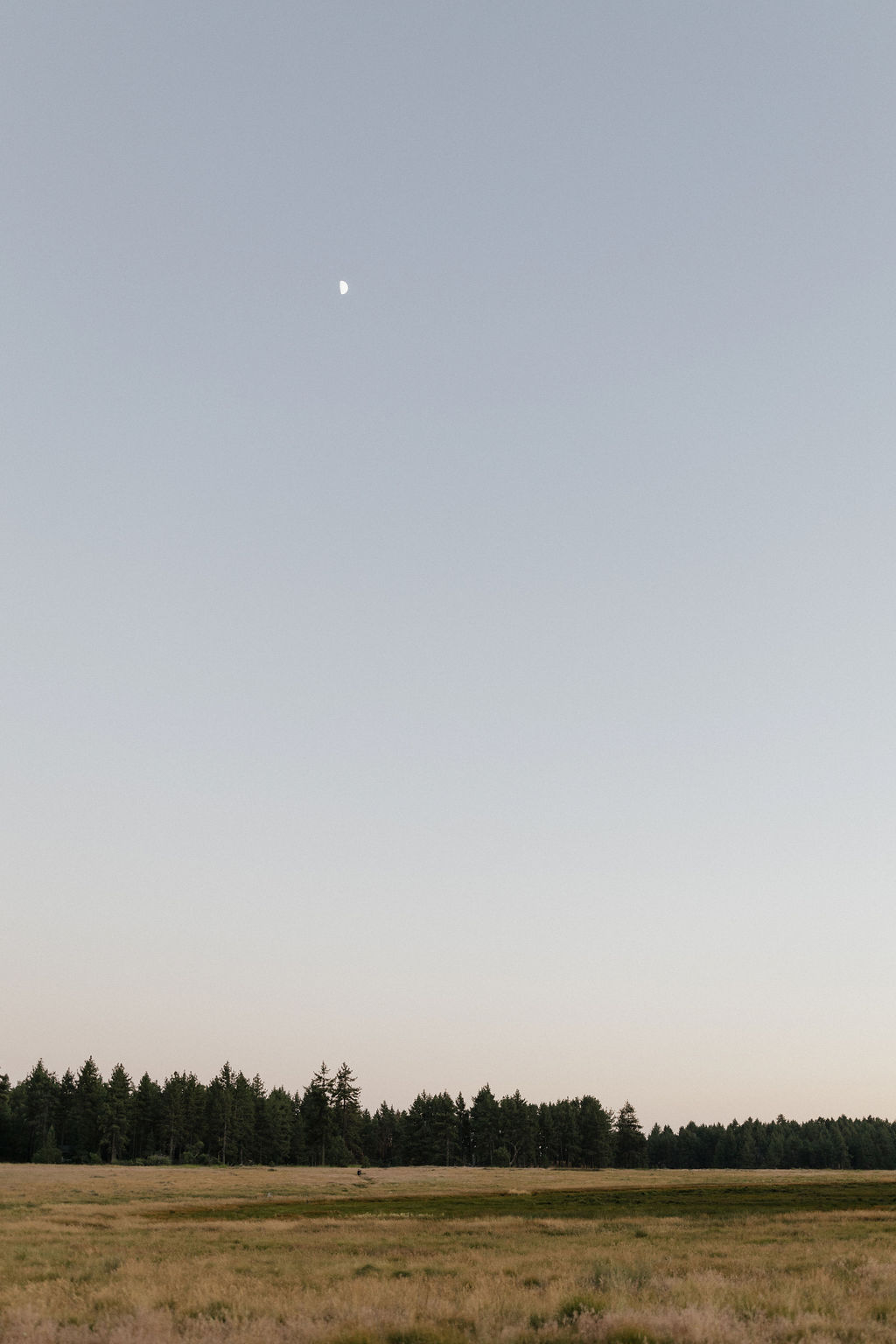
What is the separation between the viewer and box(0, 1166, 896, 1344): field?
12797 millimetres

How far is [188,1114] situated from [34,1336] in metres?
142

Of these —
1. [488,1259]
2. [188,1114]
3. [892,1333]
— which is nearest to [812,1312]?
[892,1333]

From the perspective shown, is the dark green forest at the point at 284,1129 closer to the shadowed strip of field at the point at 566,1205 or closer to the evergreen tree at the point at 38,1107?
the evergreen tree at the point at 38,1107

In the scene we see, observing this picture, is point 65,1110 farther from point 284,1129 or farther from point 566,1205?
point 566,1205

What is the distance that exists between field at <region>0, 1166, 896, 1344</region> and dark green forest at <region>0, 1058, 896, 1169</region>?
8979cm

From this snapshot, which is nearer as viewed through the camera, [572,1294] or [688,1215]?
[572,1294]

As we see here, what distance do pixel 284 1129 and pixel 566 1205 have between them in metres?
103

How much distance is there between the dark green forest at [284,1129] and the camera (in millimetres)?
136250

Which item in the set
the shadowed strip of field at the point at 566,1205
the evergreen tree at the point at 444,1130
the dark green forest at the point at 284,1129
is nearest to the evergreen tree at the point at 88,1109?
the dark green forest at the point at 284,1129

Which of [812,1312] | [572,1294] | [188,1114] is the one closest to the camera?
[812,1312]

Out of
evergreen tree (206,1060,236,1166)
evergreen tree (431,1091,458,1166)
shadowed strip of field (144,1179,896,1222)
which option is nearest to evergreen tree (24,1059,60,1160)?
evergreen tree (206,1060,236,1166)

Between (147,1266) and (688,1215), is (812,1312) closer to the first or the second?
(147,1266)

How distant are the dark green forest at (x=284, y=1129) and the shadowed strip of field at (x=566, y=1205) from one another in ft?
253

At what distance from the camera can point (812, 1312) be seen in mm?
14000
